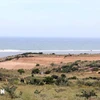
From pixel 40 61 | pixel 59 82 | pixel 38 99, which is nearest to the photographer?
pixel 38 99

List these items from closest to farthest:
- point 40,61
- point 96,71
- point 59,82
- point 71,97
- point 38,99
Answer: point 38,99 < point 71,97 < point 59,82 < point 96,71 < point 40,61

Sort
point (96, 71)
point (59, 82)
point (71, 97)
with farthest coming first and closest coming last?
point (96, 71), point (59, 82), point (71, 97)

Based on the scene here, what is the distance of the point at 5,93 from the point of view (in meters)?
18.0

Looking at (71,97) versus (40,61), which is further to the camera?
(40,61)

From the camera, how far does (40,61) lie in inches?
2103

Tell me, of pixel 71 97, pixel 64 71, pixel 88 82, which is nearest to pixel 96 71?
pixel 64 71

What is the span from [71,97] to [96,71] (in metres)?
18.4

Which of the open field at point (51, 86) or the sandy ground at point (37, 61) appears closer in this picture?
the open field at point (51, 86)

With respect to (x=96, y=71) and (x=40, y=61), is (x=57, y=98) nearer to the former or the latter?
(x=96, y=71)

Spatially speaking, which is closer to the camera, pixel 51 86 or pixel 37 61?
pixel 51 86

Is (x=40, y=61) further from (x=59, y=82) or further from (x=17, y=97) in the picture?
(x=17, y=97)

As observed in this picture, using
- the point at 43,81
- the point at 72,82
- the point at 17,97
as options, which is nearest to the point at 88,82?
the point at 72,82

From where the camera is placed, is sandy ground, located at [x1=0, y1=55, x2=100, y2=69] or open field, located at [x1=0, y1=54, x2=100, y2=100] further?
sandy ground, located at [x1=0, y1=55, x2=100, y2=69]

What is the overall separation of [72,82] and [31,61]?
29.9m
